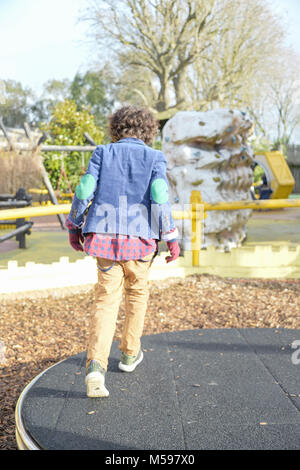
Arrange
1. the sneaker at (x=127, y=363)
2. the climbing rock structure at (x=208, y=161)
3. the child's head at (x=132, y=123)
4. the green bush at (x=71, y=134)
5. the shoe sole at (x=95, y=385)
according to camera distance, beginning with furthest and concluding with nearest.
Answer: the green bush at (x=71, y=134) → the climbing rock structure at (x=208, y=161) → the sneaker at (x=127, y=363) → the child's head at (x=132, y=123) → the shoe sole at (x=95, y=385)

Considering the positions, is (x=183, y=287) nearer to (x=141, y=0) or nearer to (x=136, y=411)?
(x=136, y=411)

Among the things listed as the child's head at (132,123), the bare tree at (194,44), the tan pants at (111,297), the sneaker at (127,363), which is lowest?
the sneaker at (127,363)

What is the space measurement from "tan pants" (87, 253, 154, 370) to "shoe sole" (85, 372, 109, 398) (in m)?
0.07

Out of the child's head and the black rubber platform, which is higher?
the child's head

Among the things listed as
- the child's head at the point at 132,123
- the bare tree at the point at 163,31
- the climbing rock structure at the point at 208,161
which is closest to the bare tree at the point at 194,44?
the bare tree at the point at 163,31

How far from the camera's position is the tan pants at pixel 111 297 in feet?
7.83

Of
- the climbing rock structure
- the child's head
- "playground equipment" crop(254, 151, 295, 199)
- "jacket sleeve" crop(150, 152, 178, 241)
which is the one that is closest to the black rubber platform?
"jacket sleeve" crop(150, 152, 178, 241)

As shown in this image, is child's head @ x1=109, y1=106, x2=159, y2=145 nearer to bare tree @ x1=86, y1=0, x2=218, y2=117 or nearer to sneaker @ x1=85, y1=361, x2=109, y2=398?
sneaker @ x1=85, y1=361, x2=109, y2=398

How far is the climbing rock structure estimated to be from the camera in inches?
268

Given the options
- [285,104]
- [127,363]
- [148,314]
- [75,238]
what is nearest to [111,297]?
[75,238]

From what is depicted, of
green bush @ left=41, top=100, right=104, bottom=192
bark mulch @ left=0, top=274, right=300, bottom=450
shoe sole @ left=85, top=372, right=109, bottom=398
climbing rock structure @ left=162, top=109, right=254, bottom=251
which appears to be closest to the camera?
shoe sole @ left=85, top=372, right=109, bottom=398

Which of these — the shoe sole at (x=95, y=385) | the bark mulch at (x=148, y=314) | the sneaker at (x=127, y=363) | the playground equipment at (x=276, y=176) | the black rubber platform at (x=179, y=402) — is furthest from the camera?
the playground equipment at (x=276, y=176)

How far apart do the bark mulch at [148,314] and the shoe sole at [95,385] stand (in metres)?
0.59

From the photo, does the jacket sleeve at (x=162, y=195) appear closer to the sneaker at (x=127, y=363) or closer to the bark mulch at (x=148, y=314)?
the sneaker at (x=127, y=363)
